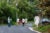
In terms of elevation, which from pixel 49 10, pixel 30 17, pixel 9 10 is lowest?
pixel 30 17

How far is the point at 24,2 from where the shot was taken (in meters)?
59.8

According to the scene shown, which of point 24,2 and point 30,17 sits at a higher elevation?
point 24,2

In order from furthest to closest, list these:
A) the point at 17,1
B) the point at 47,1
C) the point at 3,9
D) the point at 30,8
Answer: the point at 30,8 < the point at 17,1 < the point at 3,9 < the point at 47,1

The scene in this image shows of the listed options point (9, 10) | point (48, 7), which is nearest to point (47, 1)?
point (48, 7)

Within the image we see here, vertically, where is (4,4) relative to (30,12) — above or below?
above

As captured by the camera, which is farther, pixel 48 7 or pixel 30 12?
pixel 30 12

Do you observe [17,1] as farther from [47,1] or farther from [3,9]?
[47,1]

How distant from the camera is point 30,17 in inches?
2547

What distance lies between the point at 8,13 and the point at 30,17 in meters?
15.6

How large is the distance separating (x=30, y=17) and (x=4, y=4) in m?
15.9

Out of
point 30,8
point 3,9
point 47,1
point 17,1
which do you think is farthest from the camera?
point 30,8

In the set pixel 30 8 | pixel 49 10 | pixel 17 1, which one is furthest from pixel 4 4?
pixel 49 10

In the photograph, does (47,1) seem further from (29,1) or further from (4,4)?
(29,1)

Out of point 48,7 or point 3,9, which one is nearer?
point 48,7
